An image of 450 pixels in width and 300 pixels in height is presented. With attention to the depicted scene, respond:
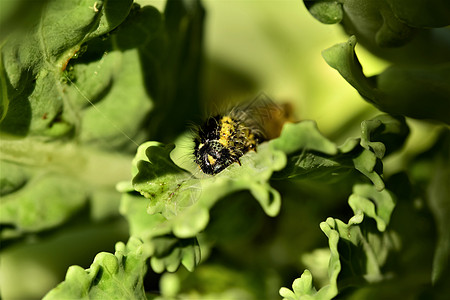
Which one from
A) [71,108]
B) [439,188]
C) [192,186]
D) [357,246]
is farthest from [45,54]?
[439,188]

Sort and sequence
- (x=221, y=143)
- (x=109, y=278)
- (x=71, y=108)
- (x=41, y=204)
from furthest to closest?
(x=41, y=204)
(x=71, y=108)
(x=221, y=143)
(x=109, y=278)

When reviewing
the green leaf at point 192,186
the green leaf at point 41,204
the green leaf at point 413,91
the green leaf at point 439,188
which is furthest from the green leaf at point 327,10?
the green leaf at point 41,204

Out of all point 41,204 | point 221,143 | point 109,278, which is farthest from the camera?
point 41,204

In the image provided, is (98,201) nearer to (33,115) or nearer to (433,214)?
(33,115)

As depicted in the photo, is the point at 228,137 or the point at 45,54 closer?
the point at 45,54

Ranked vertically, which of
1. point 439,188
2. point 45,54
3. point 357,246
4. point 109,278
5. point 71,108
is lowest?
point 439,188

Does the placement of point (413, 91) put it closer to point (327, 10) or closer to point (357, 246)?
point (327, 10)
